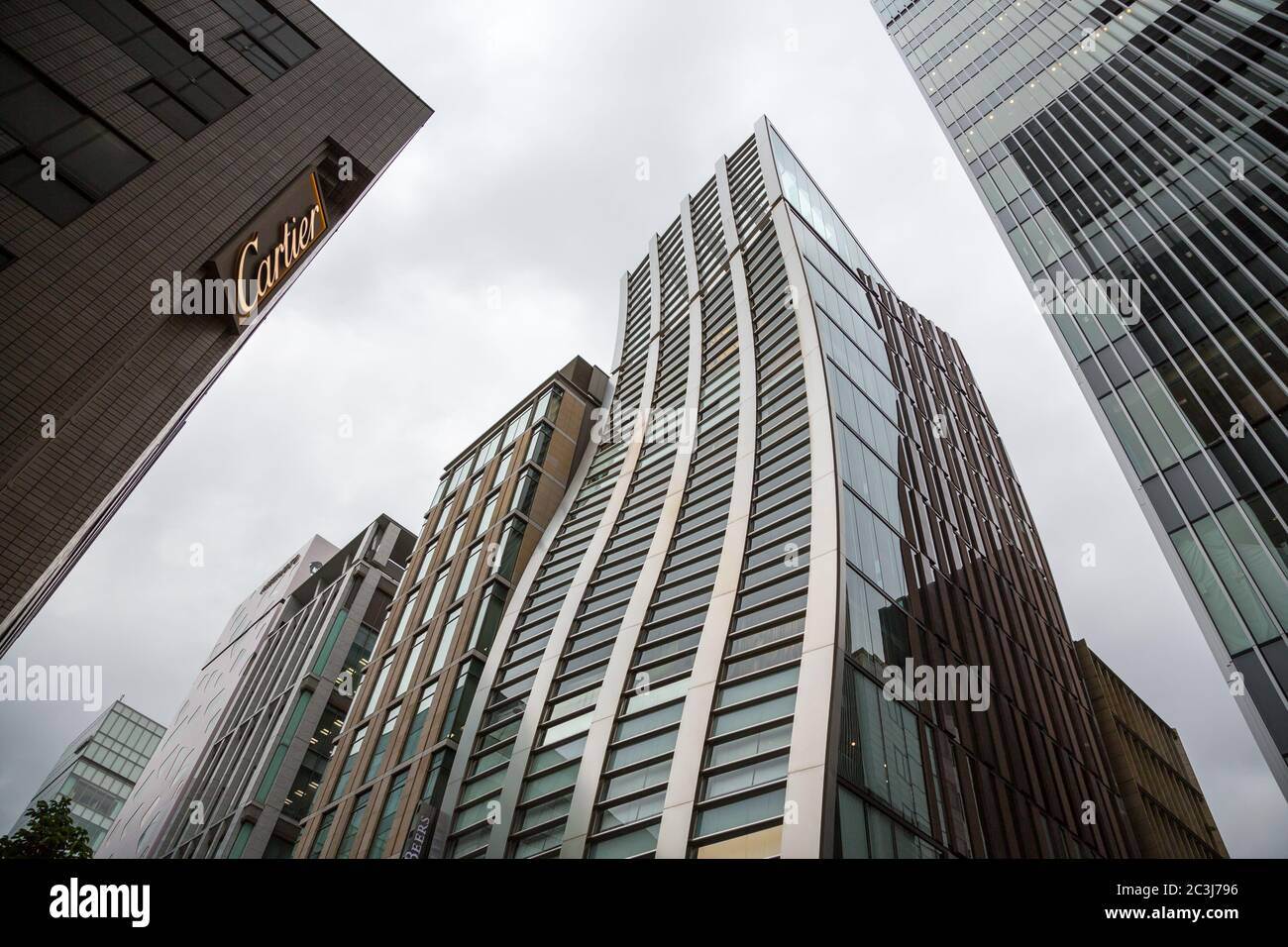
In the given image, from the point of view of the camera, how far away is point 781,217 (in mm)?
49656

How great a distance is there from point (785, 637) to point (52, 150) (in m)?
20.6

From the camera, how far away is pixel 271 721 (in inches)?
1953

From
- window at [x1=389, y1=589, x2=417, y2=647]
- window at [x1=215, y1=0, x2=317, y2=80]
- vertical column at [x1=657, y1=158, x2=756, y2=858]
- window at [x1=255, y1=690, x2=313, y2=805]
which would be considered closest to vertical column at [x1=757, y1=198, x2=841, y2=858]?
vertical column at [x1=657, y1=158, x2=756, y2=858]

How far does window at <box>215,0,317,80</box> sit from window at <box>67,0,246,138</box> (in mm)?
1536

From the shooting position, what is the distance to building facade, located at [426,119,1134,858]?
20.2 metres

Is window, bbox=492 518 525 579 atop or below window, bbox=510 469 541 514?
below

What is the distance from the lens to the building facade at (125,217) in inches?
489

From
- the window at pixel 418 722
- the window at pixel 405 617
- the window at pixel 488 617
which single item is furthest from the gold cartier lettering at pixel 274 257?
the window at pixel 405 617

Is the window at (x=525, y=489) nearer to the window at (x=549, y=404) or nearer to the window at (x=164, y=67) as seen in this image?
the window at (x=549, y=404)

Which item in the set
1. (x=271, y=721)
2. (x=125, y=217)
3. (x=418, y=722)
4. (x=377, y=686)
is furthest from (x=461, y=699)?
(x=271, y=721)

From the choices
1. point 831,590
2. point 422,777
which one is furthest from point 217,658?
point 831,590

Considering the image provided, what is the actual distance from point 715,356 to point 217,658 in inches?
2770

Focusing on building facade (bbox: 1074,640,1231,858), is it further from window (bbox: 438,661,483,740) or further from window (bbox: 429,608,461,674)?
window (bbox: 429,608,461,674)
